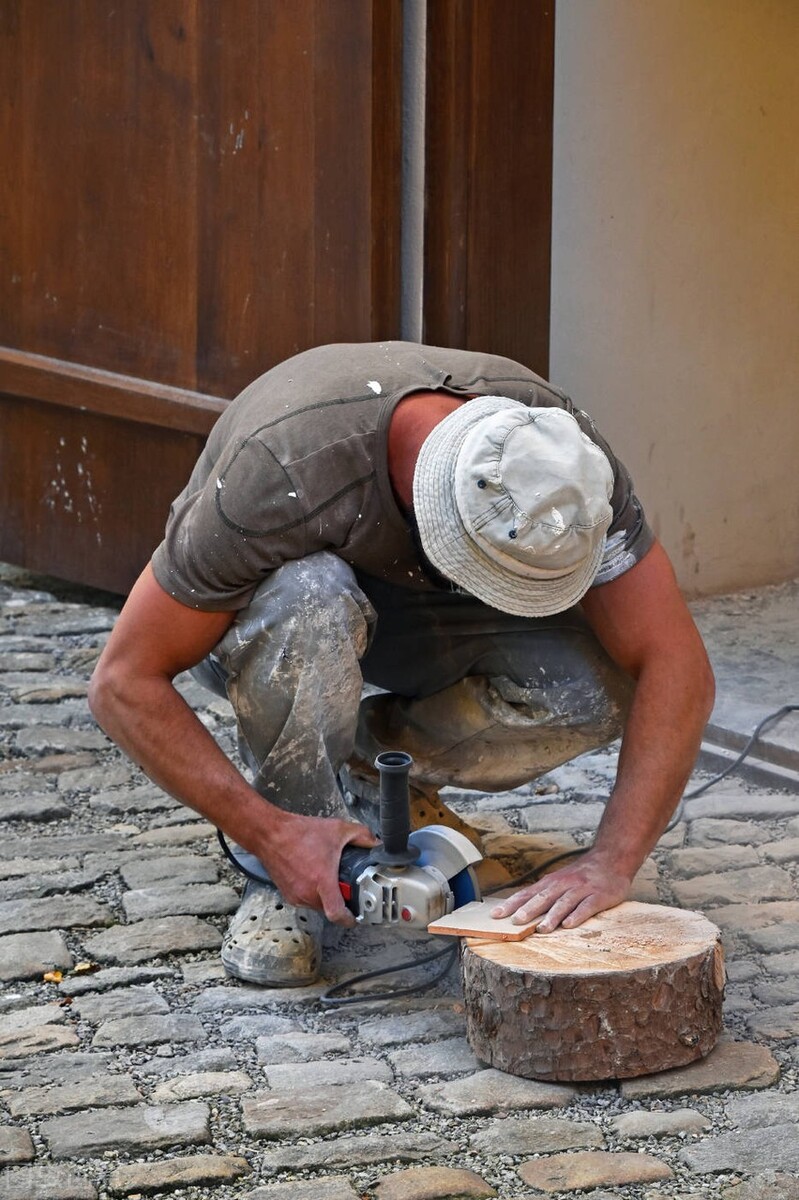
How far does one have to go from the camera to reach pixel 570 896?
282cm

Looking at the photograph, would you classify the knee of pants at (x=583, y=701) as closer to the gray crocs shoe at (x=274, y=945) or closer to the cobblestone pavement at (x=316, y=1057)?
the cobblestone pavement at (x=316, y=1057)

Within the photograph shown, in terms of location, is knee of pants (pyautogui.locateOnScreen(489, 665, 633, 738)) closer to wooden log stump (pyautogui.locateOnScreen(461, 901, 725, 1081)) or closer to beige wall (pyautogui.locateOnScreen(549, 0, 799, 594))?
wooden log stump (pyautogui.locateOnScreen(461, 901, 725, 1081))

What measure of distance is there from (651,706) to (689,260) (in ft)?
9.44

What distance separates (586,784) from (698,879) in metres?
0.70

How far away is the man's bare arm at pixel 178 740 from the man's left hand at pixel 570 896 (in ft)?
1.00

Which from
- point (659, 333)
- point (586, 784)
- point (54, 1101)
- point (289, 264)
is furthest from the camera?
point (659, 333)

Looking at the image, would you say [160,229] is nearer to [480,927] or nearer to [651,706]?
[651,706]

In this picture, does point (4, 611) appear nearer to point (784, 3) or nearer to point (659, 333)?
point (659, 333)

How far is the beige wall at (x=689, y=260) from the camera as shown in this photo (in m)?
5.11

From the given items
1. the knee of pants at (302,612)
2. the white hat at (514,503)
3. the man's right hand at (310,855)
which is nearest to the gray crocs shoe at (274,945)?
the man's right hand at (310,855)

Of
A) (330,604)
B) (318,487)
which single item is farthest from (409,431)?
(330,604)

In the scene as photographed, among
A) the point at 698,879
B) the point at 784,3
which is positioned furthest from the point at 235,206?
the point at 698,879

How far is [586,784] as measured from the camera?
166 inches

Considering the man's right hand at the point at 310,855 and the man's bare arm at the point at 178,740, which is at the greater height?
the man's bare arm at the point at 178,740
